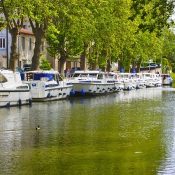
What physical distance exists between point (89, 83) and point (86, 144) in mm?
34166

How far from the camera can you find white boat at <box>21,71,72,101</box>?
4471cm

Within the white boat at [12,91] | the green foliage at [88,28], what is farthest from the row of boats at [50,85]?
the green foliage at [88,28]

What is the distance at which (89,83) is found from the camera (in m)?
55.2

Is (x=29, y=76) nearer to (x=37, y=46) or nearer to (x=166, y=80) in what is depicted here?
(x=37, y=46)

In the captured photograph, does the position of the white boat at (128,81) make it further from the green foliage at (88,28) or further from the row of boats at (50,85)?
the green foliage at (88,28)

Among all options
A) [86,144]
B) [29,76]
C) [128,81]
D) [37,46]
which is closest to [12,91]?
[29,76]

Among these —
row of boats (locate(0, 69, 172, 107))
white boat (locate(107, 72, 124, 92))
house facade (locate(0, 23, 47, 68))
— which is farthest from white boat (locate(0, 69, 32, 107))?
house facade (locate(0, 23, 47, 68))

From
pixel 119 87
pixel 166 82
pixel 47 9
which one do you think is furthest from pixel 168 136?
pixel 166 82

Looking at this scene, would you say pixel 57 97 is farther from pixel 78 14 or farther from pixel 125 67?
pixel 125 67

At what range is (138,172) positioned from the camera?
627 inches

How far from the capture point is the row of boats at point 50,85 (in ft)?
128

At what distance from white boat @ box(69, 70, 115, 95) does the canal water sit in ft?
66.2

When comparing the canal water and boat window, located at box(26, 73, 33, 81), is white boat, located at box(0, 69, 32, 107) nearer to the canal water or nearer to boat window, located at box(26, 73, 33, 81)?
the canal water

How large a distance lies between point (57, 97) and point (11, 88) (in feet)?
31.4
